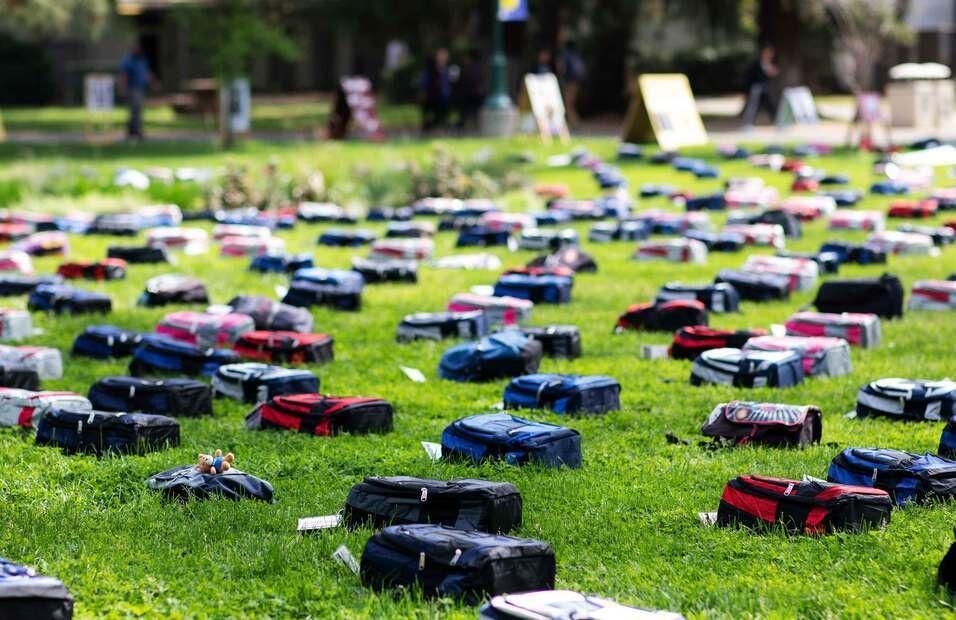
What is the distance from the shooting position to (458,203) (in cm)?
1905

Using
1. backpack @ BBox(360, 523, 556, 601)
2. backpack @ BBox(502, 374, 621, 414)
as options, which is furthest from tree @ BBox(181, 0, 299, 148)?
backpack @ BBox(360, 523, 556, 601)

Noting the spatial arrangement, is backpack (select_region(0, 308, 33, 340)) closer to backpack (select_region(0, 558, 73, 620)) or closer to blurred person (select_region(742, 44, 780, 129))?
backpack (select_region(0, 558, 73, 620))

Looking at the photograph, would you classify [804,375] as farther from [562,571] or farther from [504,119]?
[504,119]

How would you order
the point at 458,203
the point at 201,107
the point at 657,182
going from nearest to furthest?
the point at 458,203, the point at 657,182, the point at 201,107

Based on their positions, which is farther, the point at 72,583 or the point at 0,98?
the point at 0,98

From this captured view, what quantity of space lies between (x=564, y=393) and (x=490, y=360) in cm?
105

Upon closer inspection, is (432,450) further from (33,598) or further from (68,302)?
(68,302)

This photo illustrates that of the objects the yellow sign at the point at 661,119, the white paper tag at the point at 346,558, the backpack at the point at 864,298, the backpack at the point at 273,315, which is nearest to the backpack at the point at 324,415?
the white paper tag at the point at 346,558

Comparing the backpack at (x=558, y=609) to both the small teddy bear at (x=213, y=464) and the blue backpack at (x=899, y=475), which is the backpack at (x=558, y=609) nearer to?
the blue backpack at (x=899, y=475)

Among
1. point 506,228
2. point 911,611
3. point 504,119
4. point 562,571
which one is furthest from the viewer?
point 504,119

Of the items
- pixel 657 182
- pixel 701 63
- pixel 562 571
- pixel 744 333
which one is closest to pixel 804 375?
pixel 744 333

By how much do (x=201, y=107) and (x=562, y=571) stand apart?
36.2m

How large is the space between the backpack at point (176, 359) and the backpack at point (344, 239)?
21.4ft

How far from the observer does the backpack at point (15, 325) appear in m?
10.7
